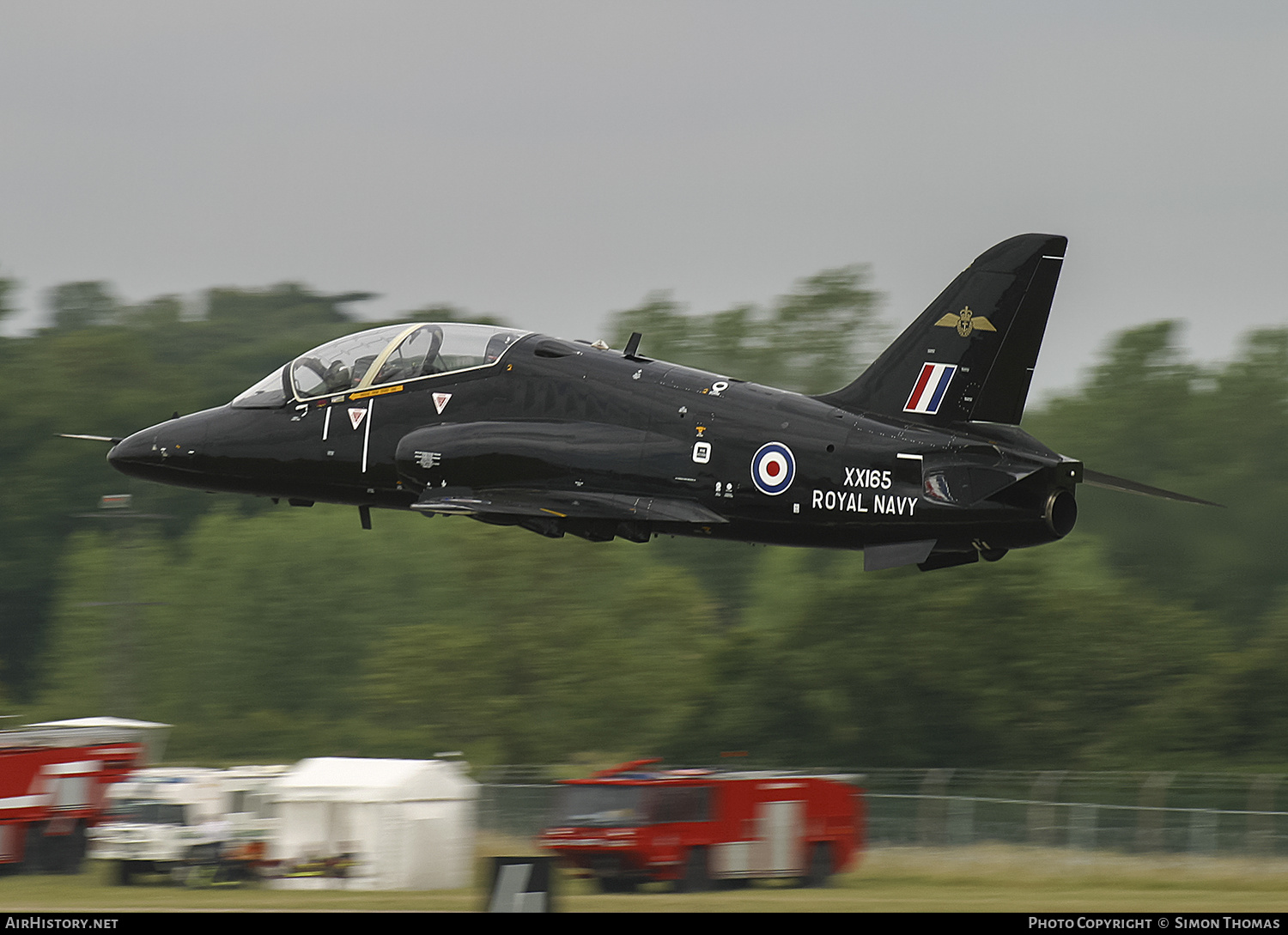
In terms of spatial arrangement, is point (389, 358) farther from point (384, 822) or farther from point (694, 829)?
point (694, 829)

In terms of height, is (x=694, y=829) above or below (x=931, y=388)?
below

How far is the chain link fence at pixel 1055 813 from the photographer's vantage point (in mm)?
30719

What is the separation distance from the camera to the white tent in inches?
1166

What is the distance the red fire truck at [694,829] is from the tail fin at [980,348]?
26.0ft

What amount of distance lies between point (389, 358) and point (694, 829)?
30.6 feet

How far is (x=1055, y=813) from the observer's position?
105 ft

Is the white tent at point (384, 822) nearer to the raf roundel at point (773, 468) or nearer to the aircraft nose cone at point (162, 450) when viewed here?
the aircraft nose cone at point (162, 450)

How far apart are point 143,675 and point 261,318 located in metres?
47.8

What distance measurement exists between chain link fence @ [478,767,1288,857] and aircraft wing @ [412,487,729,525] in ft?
24.6

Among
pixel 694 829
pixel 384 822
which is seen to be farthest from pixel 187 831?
pixel 694 829

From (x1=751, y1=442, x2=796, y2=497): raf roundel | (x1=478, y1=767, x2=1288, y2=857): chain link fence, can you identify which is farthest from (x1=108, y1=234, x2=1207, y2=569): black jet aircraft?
(x1=478, y1=767, x2=1288, y2=857): chain link fence

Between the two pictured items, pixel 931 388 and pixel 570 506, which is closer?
pixel 931 388

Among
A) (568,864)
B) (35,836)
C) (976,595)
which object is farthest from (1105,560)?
(35,836)
